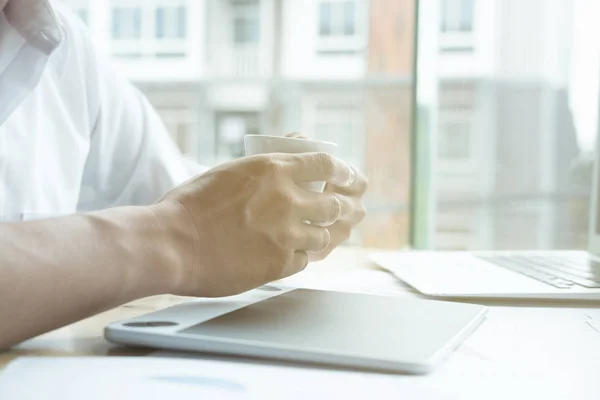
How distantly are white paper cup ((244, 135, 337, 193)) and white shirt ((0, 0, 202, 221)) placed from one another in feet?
0.95

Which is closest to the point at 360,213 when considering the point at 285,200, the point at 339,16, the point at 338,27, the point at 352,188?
the point at 352,188

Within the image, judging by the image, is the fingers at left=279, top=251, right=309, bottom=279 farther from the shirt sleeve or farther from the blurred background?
the shirt sleeve

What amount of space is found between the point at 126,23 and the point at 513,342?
5.39 meters

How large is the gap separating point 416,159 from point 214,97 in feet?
12.0

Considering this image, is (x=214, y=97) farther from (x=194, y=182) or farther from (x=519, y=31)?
(x=194, y=182)

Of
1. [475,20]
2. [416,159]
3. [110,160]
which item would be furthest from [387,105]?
[110,160]

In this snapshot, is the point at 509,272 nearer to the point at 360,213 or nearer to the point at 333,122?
the point at 360,213

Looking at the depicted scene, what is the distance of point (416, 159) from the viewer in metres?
1.52

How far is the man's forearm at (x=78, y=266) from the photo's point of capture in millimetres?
365

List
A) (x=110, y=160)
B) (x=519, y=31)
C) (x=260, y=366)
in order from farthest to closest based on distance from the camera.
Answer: (x=519, y=31)
(x=110, y=160)
(x=260, y=366)

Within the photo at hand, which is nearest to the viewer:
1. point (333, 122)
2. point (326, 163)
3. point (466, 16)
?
point (326, 163)

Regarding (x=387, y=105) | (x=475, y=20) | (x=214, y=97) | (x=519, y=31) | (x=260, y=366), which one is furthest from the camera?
(x=214, y=97)

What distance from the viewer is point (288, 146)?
0.53 m

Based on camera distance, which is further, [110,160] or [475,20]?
[475,20]
